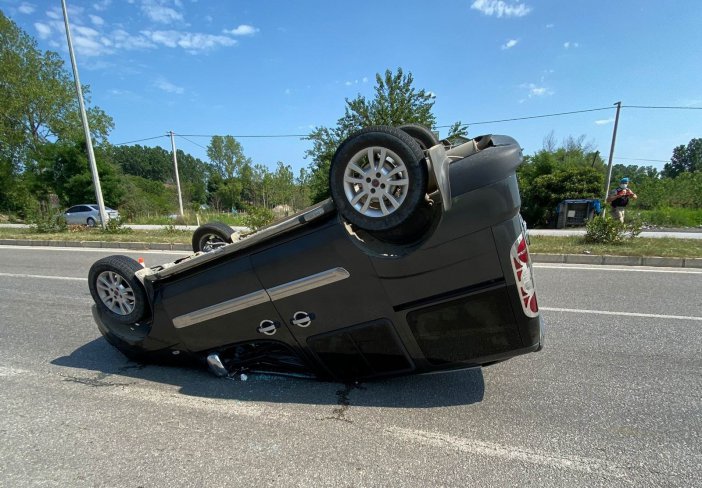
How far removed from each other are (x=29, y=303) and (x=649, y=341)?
25.6 feet

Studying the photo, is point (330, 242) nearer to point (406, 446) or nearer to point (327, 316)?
point (327, 316)

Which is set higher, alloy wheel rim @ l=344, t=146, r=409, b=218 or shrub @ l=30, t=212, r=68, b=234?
alloy wheel rim @ l=344, t=146, r=409, b=218

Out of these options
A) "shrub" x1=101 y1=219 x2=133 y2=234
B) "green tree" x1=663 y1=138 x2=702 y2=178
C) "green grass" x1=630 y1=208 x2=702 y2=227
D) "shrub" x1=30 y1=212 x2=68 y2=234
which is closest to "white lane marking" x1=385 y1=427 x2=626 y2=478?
"shrub" x1=101 y1=219 x2=133 y2=234

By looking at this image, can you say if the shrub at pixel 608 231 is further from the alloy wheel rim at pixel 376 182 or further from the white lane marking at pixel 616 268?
the alloy wheel rim at pixel 376 182

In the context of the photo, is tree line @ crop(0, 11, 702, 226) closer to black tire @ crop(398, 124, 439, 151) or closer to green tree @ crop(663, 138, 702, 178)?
black tire @ crop(398, 124, 439, 151)

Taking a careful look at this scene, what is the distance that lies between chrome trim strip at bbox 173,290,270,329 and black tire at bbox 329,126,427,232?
894mm

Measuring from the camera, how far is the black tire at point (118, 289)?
2.94m

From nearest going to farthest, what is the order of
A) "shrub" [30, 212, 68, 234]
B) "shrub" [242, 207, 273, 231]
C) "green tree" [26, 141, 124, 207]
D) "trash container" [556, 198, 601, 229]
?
1. "shrub" [242, 207, 273, 231]
2. "shrub" [30, 212, 68, 234]
3. "trash container" [556, 198, 601, 229]
4. "green tree" [26, 141, 124, 207]

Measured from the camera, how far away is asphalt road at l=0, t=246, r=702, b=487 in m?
1.90

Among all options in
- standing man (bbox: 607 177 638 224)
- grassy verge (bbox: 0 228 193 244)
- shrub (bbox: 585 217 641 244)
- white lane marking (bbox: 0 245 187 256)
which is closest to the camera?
shrub (bbox: 585 217 641 244)

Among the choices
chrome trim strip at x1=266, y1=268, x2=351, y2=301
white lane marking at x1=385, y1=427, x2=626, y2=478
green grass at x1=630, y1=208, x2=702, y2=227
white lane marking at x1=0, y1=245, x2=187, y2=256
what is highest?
chrome trim strip at x1=266, y1=268, x2=351, y2=301

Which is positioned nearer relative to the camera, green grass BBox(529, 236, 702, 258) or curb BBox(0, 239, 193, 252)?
green grass BBox(529, 236, 702, 258)

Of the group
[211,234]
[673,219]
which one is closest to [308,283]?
[211,234]

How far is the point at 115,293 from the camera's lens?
3098 millimetres
